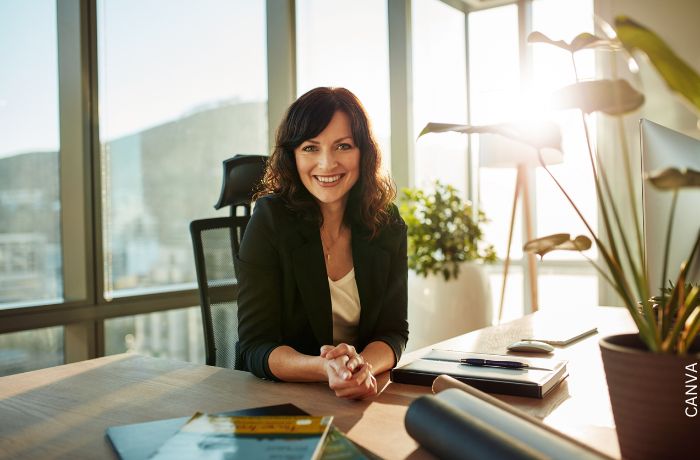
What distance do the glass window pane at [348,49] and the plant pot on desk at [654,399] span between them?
12.6ft

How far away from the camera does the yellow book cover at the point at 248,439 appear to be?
71cm

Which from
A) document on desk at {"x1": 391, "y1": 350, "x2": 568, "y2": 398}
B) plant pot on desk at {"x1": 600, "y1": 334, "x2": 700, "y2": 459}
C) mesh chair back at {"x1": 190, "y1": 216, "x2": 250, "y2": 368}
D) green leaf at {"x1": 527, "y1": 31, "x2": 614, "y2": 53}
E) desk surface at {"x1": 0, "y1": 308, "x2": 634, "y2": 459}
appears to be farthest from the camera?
mesh chair back at {"x1": 190, "y1": 216, "x2": 250, "y2": 368}

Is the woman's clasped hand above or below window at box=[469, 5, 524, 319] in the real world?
below

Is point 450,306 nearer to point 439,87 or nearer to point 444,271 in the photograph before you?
point 444,271

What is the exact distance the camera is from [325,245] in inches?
70.7

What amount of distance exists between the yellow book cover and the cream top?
886 mm

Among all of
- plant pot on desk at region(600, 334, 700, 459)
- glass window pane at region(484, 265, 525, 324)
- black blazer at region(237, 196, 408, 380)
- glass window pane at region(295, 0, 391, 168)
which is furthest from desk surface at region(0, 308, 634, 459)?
glass window pane at region(484, 265, 525, 324)

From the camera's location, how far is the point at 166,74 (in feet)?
10.3

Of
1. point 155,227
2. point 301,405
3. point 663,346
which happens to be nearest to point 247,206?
point 301,405

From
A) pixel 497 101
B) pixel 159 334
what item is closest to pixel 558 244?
pixel 159 334

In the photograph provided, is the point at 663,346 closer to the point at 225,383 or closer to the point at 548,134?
the point at 548,134

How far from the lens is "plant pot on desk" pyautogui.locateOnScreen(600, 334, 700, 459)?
0.63 m

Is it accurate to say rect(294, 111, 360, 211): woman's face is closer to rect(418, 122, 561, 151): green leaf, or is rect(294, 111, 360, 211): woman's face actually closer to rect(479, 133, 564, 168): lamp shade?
rect(418, 122, 561, 151): green leaf

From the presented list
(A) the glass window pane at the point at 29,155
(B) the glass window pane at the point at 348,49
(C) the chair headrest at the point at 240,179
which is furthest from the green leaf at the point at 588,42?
(B) the glass window pane at the point at 348,49
